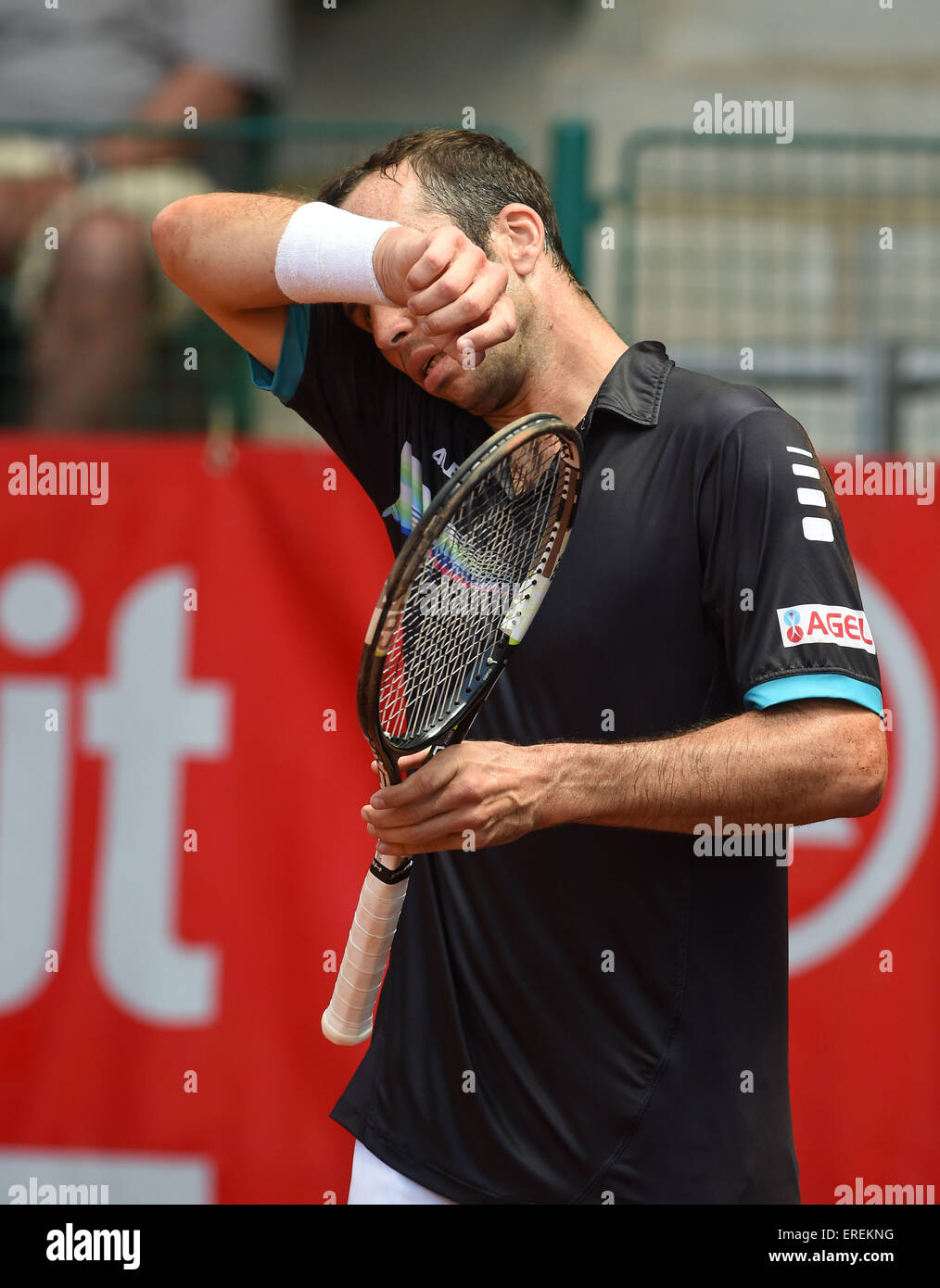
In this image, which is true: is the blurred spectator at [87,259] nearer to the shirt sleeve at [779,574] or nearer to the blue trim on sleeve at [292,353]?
the blue trim on sleeve at [292,353]

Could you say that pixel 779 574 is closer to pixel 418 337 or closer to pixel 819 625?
pixel 819 625

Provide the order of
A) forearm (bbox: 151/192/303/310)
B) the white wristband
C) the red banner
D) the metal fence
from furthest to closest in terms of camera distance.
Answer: the metal fence
the red banner
forearm (bbox: 151/192/303/310)
the white wristband

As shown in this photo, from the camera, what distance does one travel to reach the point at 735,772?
6.60 feet

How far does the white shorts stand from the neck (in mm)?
1166

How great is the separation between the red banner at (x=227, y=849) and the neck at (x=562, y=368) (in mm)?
1690

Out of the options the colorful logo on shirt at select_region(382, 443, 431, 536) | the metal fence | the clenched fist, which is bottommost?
the colorful logo on shirt at select_region(382, 443, 431, 536)

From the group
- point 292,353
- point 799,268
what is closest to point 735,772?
point 292,353

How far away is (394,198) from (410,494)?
47 cm

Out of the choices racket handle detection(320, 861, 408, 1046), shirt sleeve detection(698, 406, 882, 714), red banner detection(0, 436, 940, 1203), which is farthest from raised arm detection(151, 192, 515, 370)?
red banner detection(0, 436, 940, 1203)

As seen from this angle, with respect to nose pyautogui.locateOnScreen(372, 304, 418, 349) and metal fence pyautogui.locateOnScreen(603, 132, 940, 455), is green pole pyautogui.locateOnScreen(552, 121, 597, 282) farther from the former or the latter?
nose pyautogui.locateOnScreen(372, 304, 418, 349)

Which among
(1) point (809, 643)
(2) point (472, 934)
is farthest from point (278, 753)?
(1) point (809, 643)

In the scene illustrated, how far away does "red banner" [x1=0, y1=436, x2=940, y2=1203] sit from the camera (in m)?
3.93

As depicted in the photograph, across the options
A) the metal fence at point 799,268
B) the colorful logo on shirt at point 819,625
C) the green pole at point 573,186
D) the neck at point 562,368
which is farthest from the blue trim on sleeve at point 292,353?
the metal fence at point 799,268
